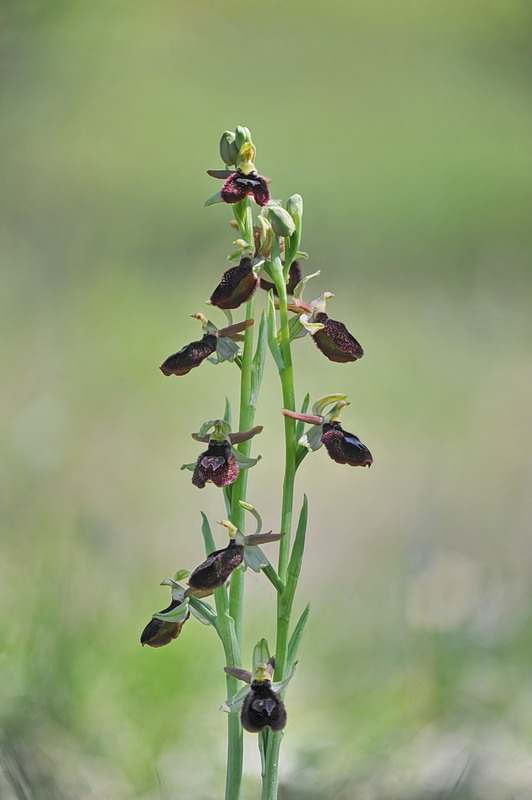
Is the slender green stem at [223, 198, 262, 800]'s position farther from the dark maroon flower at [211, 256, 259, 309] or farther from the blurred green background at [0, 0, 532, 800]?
the blurred green background at [0, 0, 532, 800]

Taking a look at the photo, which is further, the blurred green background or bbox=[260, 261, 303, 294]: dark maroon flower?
the blurred green background

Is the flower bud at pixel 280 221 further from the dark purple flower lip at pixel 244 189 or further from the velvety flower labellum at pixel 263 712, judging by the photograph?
the velvety flower labellum at pixel 263 712

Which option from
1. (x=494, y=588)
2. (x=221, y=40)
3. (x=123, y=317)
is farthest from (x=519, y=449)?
(x=221, y=40)

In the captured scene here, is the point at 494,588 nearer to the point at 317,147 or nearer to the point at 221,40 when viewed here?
the point at 317,147

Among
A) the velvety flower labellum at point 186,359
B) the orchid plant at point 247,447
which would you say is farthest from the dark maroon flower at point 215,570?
the velvety flower labellum at point 186,359

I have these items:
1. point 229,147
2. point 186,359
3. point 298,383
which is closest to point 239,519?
point 186,359

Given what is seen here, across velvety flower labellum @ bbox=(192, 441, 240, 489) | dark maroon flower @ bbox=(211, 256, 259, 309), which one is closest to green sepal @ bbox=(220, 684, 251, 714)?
velvety flower labellum @ bbox=(192, 441, 240, 489)

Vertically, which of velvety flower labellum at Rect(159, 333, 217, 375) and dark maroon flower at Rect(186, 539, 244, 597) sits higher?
velvety flower labellum at Rect(159, 333, 217, 375)

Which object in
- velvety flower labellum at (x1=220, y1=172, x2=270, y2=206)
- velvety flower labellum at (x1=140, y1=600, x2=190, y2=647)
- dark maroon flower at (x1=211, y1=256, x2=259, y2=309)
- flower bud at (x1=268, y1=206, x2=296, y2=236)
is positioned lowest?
velvety flower labellum at (x1=140, y1=600, x2=190, y2=647)
